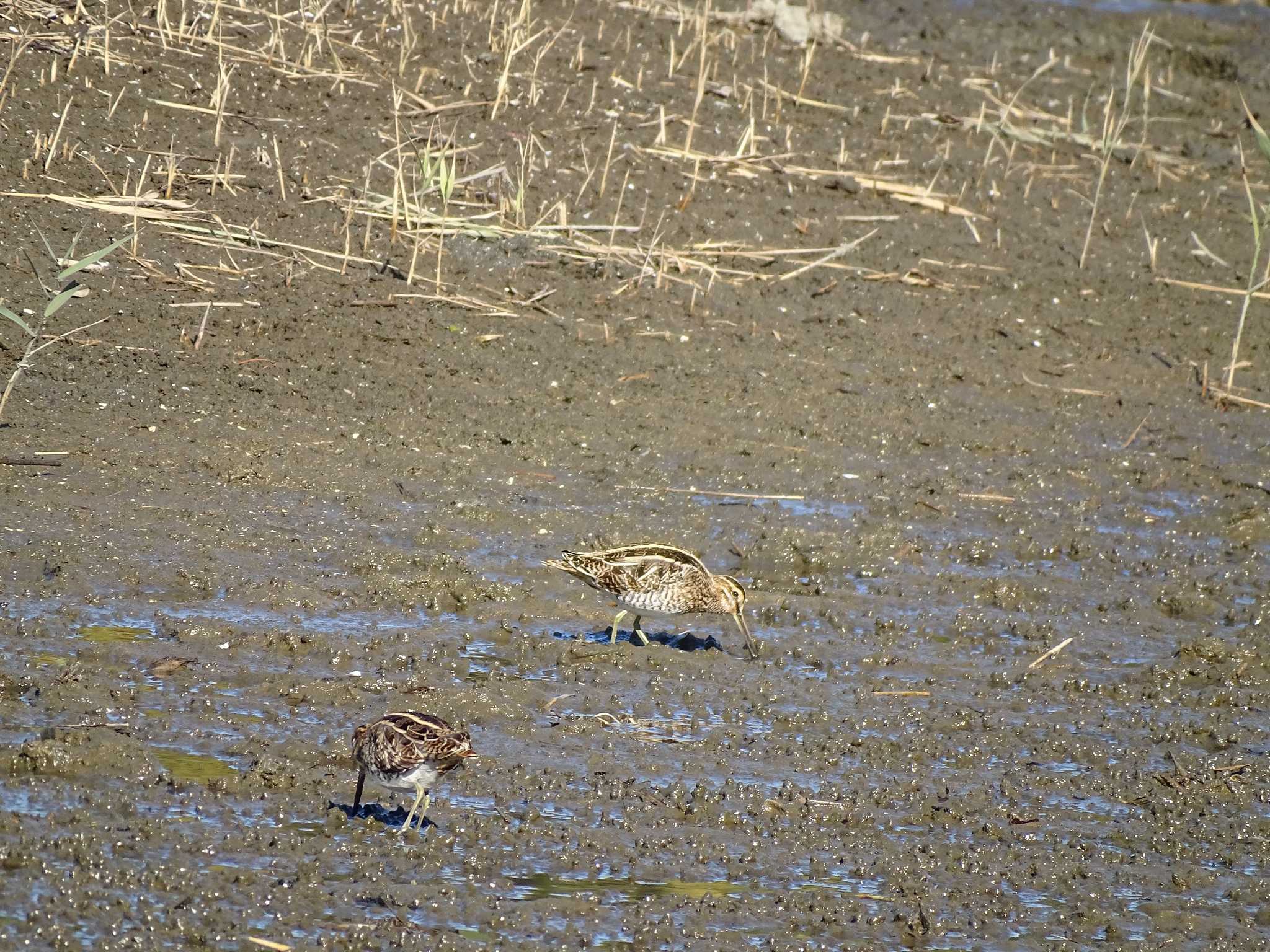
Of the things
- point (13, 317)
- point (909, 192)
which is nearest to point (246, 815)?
point (13, 317)

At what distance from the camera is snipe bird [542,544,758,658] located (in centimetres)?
679

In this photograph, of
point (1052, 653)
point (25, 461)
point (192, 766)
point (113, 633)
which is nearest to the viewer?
point (192, 766)

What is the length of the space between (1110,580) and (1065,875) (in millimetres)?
2951

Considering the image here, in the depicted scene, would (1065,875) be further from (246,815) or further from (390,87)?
(390,87)

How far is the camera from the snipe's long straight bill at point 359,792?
5.07m

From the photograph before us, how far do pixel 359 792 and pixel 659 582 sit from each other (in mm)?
1990

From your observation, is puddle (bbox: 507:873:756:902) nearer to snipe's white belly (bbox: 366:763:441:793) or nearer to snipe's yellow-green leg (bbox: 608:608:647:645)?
snipe's white belly (bbox: 366:763:441:793)

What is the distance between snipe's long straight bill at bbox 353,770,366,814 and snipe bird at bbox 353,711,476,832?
0.08 ft

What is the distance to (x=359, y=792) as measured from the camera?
5.12 meters

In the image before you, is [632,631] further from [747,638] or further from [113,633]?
[113,633]

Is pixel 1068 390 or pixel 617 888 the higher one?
pixel 1068 390

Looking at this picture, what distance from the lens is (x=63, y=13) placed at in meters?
11.1

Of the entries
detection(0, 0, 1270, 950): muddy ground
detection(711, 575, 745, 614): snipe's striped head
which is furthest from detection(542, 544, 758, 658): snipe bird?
detection(0, 0, 1270, 950): muddy ground

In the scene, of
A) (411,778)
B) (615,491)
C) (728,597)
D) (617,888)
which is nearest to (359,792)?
(411,778)
